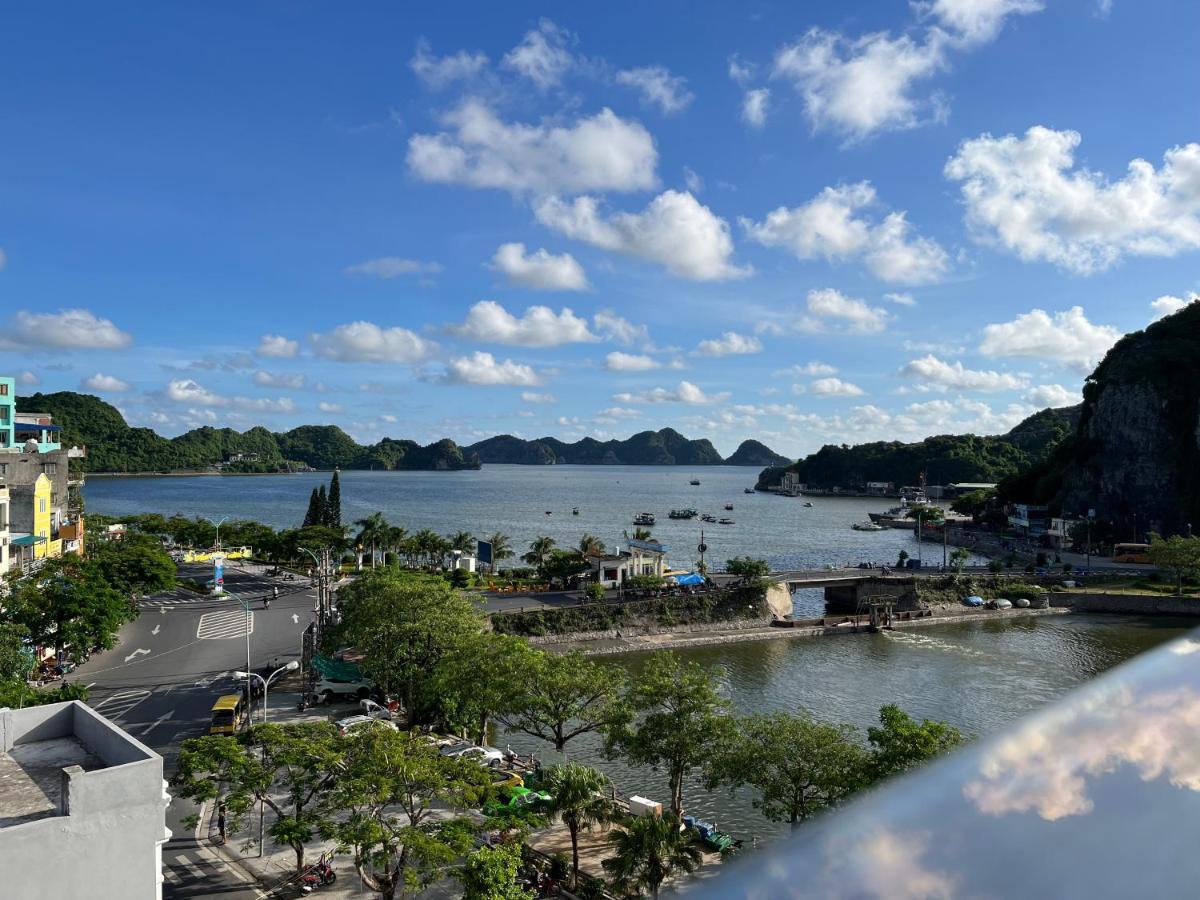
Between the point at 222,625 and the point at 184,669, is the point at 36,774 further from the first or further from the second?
the point at 222,625

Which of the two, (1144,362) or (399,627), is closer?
(399,627)

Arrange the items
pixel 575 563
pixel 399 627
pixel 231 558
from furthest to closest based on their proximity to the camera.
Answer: pixel 231 558
pixel 575 563
pixel 399 627

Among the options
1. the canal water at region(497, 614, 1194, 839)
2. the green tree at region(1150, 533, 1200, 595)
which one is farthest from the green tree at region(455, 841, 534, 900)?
the green tree at region(1150, 533, 1200, 595)

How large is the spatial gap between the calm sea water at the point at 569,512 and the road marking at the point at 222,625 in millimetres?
31427

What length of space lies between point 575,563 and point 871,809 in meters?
36.5

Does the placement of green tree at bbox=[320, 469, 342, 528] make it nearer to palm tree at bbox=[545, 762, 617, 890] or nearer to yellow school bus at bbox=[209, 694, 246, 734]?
yellow school bus at bbox=[209, 694, 246, 734]

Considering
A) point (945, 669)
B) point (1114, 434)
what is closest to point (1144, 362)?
point (1114, 434)

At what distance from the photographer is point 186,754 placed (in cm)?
1114

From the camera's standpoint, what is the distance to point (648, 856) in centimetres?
998

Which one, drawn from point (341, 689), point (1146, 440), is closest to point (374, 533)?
point (341, 689)

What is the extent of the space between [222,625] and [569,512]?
68.0m

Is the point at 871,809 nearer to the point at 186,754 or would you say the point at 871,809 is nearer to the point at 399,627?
the point at 186,754

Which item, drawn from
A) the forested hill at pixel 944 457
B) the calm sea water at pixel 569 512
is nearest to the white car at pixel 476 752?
the calm sea water at pixel 569 512

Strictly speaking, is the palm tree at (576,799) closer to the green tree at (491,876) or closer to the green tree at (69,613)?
the green tree at (491,876)
